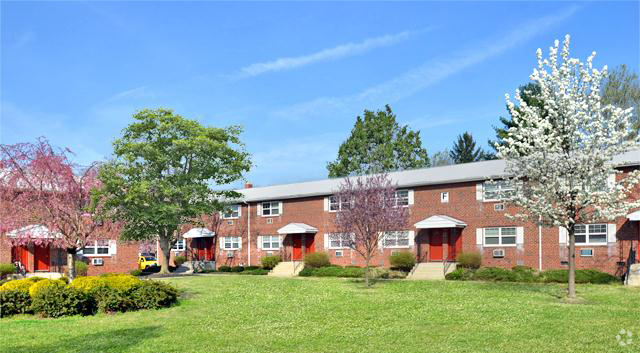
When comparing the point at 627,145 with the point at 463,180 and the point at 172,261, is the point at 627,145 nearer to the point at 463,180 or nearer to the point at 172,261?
the point at 463,180

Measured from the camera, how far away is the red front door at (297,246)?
43.4 meters

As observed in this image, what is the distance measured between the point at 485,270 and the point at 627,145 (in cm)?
1252

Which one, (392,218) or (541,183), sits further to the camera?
(392,218)

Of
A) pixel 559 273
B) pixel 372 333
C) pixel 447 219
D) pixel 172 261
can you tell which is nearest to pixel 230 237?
pixel 172 261

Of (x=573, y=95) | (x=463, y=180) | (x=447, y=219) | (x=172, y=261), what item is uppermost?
(x=573, y=95)

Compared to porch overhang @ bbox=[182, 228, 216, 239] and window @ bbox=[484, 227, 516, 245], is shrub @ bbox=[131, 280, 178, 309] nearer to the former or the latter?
window @ bbox=[484, 227, 516, 245]

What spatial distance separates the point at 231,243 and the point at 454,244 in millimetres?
19394

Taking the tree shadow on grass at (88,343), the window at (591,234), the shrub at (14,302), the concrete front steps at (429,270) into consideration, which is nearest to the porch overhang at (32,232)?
the shrub at (14,302)

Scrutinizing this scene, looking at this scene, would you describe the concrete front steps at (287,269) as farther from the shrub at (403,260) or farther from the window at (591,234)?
the window at (591,234)

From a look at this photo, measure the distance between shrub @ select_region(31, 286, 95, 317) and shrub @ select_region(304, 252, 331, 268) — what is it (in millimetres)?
22945

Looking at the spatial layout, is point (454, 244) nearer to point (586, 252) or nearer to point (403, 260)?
point (403, 260)

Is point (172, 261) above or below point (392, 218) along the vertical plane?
below

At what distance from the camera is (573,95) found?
2070 centimetres

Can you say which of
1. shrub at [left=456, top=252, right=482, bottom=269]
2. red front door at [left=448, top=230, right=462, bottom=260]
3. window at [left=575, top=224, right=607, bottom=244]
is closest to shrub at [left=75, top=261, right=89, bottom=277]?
red front door at [left=448, top=230, right=462, bottom=260]
